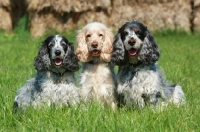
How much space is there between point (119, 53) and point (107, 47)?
49cm

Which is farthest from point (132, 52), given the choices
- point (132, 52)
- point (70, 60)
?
point (70, 60)

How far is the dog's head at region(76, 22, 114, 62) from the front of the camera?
6.52m

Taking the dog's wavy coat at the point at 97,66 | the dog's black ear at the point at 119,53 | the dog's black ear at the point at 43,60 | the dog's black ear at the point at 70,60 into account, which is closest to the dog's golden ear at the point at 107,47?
the dog's wavy coat at the point at 97,66

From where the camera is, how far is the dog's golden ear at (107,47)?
6516 mm

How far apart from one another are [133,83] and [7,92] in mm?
1935

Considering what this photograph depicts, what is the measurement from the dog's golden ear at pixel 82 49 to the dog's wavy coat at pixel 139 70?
0.50 m

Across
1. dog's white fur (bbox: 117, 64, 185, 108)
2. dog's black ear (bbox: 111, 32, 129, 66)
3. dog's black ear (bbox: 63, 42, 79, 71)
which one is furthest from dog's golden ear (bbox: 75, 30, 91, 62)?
dog's white fur (bbox: 117, 64, 185, 108)

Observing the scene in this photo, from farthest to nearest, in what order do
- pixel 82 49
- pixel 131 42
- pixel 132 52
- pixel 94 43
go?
pixel 82 49 → pixel 94 43 → pixel 132 52 → pixel 131 42

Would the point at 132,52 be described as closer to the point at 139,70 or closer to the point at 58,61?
the point at 139,70

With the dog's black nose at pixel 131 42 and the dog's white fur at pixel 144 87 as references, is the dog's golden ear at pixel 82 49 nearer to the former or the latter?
the dog's white fur at pixel 144 87

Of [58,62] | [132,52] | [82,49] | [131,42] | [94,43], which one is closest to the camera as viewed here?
[131,42]

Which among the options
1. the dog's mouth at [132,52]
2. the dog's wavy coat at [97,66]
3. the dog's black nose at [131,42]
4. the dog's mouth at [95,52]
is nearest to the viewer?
the dog's black nose at [131,42]

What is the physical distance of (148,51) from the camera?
6043mm

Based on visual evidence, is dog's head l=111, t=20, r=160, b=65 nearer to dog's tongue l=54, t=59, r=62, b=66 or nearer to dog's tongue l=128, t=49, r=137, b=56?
dog's tongue l=128, t=49, r=137, b=56
